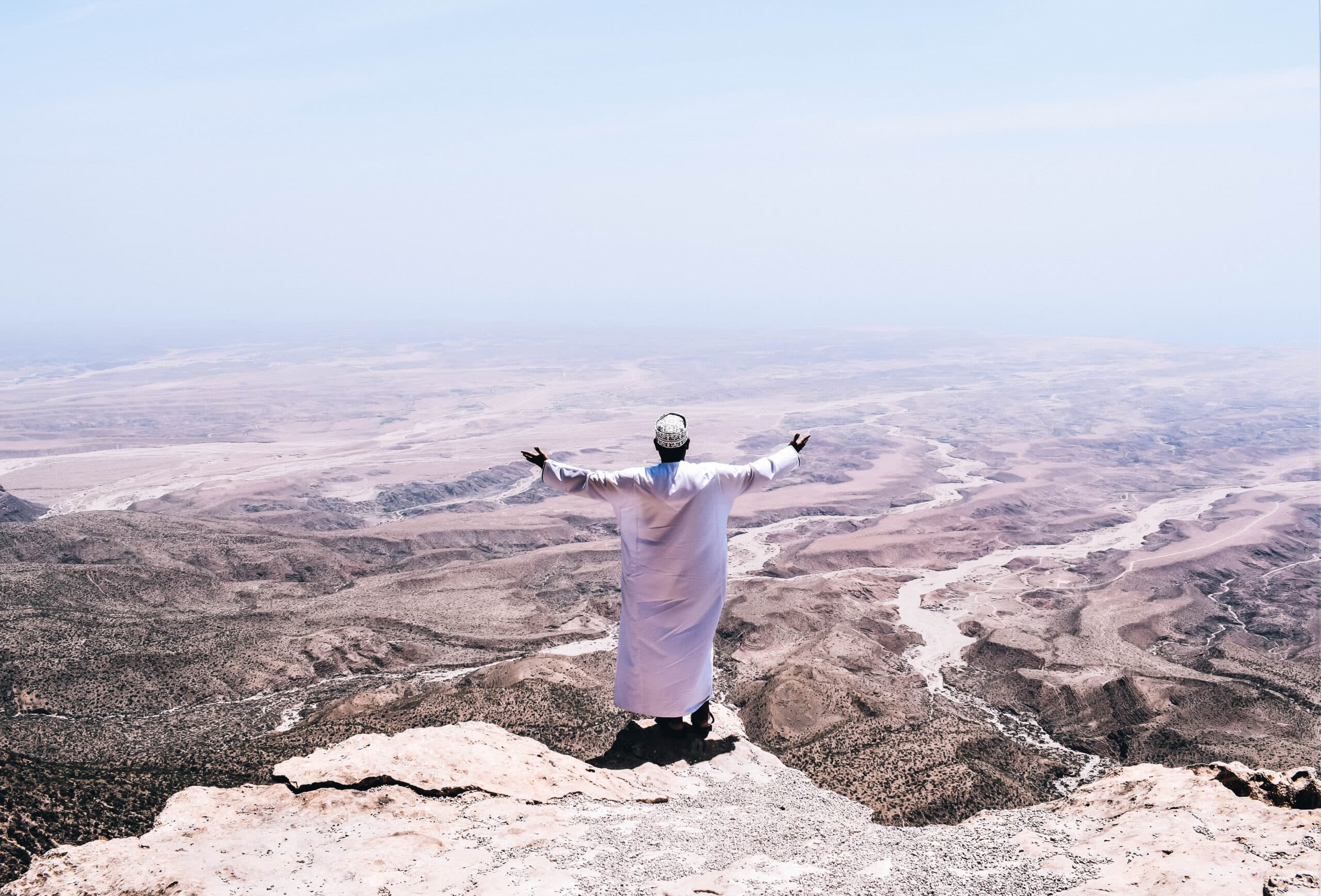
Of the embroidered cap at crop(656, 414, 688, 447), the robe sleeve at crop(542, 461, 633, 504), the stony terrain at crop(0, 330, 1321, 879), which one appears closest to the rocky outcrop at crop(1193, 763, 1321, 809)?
the stony terrain at crop(0, 330, 1321, 879)

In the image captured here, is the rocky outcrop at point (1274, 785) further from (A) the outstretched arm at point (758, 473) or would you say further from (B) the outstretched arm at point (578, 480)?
(B) the outstretched arm at point (578, 480)

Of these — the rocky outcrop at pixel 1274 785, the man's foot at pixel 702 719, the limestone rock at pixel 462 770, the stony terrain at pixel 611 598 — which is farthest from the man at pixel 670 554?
the rocky outcrop at pixel 1274 785

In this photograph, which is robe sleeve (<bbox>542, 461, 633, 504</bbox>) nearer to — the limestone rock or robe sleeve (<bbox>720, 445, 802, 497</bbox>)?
robe sleeve (<bbox>720, 445, 802, 497</bbox>)

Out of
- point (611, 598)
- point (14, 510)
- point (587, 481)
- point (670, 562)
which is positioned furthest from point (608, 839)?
point (14, 510)

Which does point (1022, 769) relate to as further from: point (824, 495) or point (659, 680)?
point (824, 495)

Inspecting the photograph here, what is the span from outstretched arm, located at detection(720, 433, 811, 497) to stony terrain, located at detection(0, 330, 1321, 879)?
3369mm

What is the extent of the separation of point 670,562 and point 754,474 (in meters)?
1.12

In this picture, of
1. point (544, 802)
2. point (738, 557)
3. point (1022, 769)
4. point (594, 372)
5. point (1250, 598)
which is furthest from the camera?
point (594, 372)

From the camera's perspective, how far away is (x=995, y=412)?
103 meters

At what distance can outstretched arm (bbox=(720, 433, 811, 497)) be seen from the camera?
25.5 feet

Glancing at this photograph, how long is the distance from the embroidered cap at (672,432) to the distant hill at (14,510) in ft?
159

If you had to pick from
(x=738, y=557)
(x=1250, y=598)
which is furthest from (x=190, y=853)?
(x=1250, y=598)

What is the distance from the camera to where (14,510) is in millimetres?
45562

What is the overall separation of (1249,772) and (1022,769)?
8.47 m
